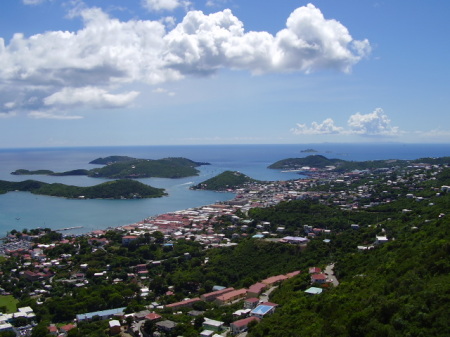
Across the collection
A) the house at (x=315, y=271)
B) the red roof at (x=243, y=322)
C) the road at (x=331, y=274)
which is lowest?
the red roof at (x=243, y=322)

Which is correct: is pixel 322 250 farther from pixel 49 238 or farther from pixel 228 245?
pixel 49 238

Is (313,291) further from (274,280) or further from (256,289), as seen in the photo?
(274,280)

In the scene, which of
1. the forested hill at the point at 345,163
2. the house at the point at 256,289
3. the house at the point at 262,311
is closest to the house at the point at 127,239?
the house at the point at 256,289

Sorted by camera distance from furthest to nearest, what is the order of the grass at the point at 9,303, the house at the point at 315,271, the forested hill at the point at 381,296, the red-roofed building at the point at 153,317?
the grass at the point at 9,303
the house at the point at 315,271
the red-roofed building at the point at 153,317
the forested hill at the point at 381,296

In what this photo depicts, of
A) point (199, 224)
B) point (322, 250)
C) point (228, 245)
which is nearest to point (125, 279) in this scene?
point (228, 245)

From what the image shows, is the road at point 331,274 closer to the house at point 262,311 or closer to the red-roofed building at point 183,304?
the house at point 262,311

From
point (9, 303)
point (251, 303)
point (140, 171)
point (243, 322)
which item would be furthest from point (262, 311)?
point (140, 171)

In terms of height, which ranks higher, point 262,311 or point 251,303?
point 262,311
